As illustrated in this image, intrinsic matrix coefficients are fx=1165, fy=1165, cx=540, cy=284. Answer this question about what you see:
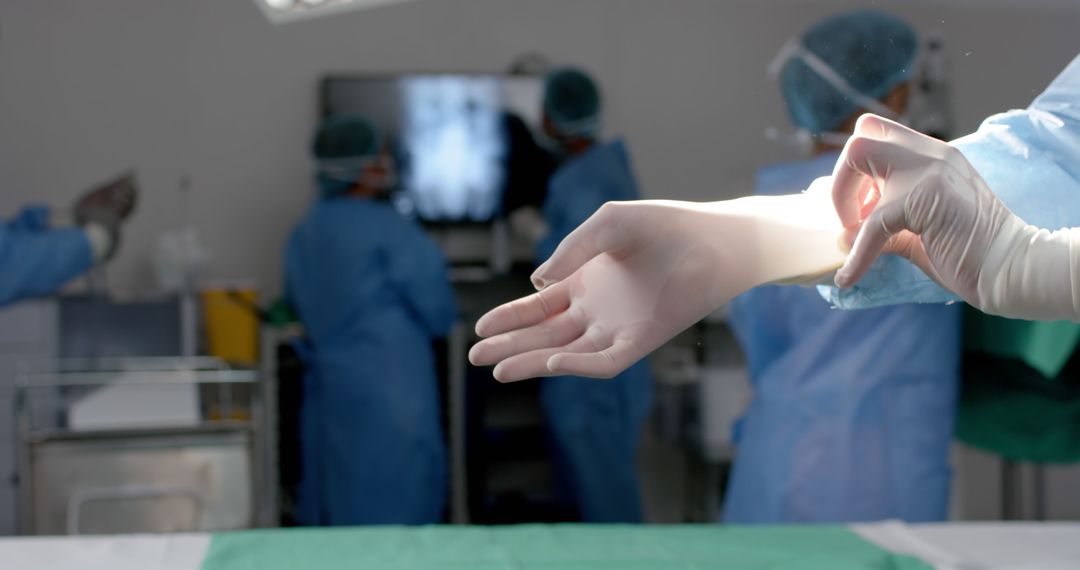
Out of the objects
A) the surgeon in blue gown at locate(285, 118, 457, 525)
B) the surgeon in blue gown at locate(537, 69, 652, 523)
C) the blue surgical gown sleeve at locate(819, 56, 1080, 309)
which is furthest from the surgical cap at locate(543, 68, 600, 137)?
the blue surgical gown sleeve at locate(819, 56, 1080, 309)

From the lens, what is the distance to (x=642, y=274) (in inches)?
41.9

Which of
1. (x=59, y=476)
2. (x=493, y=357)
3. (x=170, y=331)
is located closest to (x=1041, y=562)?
(x=493, y=357)

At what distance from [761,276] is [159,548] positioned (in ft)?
2.88

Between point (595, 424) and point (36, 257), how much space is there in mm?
1626

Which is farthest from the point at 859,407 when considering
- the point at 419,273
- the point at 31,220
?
the point at 31,220

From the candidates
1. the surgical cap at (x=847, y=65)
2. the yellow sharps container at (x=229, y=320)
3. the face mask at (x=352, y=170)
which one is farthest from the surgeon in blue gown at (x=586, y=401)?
the surgical cap at (x=847, y=65)

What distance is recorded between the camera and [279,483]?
12.9 feet

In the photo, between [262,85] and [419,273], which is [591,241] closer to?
[419,273]

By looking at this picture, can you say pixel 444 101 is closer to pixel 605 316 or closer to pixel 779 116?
pixel 779 116

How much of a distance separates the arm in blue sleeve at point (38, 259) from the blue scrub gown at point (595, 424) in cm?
126

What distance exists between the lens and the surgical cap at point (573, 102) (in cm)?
341

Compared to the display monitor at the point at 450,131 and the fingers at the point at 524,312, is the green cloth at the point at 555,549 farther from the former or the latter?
the display monitor at the point at 450,131

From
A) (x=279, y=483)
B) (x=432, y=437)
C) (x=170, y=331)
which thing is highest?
(x=170, y=331)

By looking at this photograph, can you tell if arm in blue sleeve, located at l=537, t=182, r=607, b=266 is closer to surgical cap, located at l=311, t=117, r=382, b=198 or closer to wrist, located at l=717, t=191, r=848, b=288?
surgical cap, located at l=311, t=117, r=382, b=198
